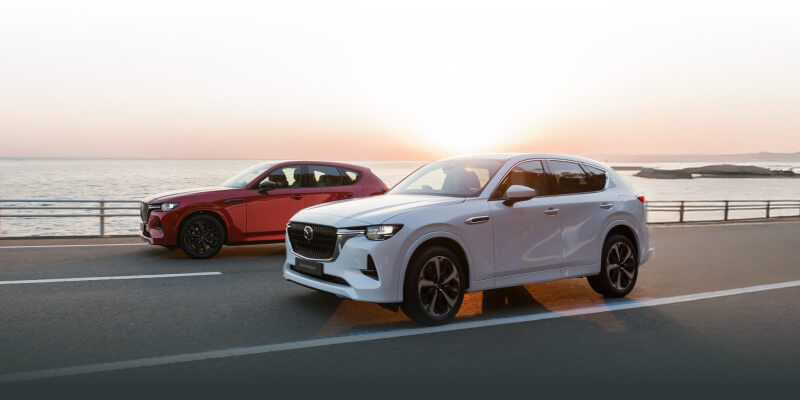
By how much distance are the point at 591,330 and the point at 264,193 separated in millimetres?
7008

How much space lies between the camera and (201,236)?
1114cm

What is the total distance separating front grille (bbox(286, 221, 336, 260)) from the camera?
20.9 feet

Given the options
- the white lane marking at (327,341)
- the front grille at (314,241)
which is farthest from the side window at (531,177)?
the front grille at (314,241)

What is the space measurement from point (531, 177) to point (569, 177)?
62 cm

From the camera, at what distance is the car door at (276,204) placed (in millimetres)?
11484

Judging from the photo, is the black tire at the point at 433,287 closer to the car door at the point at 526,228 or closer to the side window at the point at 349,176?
the car door at the point at 526,228

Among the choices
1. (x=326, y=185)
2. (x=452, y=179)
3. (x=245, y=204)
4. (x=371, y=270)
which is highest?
(x=452, y=179)

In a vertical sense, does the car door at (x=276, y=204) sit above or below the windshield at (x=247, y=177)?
below

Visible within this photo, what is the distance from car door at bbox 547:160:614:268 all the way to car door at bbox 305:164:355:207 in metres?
5.44

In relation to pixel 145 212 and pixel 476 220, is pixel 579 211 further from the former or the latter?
pixel 145 212

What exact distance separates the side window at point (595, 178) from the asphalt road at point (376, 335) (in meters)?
1.36

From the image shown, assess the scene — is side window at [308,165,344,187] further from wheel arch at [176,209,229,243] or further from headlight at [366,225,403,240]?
headlight at [366,225,403,240]

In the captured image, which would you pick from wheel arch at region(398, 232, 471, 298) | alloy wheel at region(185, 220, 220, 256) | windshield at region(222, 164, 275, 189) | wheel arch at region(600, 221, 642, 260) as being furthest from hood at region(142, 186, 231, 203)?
wheel arch at region(600, 221, 642, 260)

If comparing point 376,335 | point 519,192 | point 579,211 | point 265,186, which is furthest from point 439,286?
point 265,186
